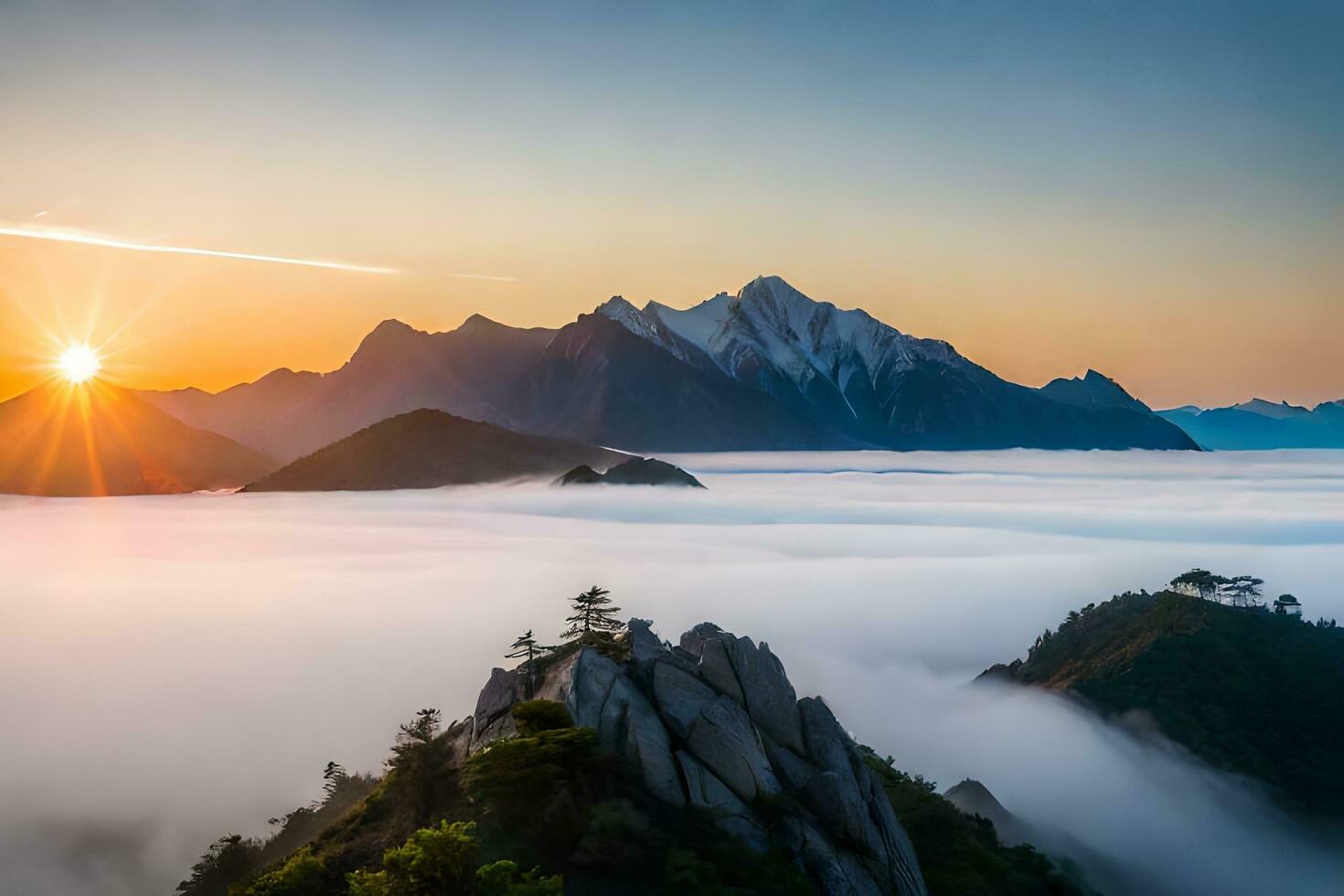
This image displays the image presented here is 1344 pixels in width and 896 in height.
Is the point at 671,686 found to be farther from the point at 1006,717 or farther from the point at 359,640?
the point at 359,640

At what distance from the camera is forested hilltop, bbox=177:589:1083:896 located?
38000mm

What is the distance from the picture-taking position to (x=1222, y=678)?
12912 cm

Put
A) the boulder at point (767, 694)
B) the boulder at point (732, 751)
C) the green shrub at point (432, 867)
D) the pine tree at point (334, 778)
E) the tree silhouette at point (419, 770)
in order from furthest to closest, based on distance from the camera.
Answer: the pine tree at point (334, 778), the boulder at point (767, 694), the tree silhouette at point (419, 770), the boulder at point (732, 751), the green shrub at point (432, 867)

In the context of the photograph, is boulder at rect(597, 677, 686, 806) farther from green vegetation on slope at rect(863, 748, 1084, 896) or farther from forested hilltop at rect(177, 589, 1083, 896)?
green vegetation on slope at rect(863, 748, 1084, 896)

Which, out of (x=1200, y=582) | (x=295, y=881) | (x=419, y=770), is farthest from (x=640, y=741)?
(x=1200, y=582)

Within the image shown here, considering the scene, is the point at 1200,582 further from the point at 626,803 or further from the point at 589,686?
the point at 626,803

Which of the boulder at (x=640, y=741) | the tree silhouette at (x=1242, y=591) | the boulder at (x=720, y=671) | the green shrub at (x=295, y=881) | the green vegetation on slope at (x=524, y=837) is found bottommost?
the tree silhouette at (x=1242, y=591)

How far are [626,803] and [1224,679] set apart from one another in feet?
384

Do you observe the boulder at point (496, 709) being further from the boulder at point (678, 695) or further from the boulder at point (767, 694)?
the boulder at point (767, 694)

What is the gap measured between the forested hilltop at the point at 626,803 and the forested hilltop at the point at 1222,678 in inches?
3163

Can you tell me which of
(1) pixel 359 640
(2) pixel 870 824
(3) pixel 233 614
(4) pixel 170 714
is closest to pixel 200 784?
(4) pixel 170 714

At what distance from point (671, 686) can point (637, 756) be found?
487 centimetres

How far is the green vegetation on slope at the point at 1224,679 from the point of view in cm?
11600

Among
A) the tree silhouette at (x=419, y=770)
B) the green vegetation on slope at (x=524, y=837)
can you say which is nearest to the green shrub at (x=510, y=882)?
the green vegetation on slope at (x=524, y=837)
